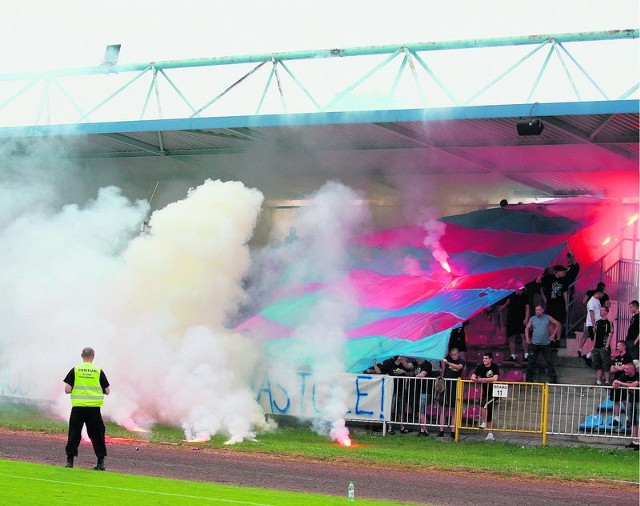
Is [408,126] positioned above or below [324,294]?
above

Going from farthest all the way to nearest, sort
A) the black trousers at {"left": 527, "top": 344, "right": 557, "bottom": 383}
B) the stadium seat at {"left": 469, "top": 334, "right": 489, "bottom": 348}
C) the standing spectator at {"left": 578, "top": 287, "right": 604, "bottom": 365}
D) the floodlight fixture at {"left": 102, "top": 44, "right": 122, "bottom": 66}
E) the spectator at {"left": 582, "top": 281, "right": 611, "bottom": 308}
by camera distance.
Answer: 1. the floodlight fixture at {"left": 102, "top": 44, "right": 122, "bottom": 66}
2. the stadium seat at {"left": 469, "top": 334, "right": 489, "bottom": 348}
3. the spectator at {"left": 582, "top": 281, "right": 611, "bottom": 308}
4. the standing spectator at {"left": 578, "top": 287, "right": 604, "bottom": 365}
5. the black trousers at {"left": 527, "top": 344, "right": 557, "bottom": 383}

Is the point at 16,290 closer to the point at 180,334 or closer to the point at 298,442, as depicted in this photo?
the point at 180,334

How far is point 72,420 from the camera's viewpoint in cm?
→ 1374

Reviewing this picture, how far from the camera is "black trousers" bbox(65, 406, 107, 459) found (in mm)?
13648

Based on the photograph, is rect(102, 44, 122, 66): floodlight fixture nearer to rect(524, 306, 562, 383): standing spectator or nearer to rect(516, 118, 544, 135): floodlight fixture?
rect(516, 118, 544, 135): floodlight fixture

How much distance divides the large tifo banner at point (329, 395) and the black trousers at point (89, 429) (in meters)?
6.42

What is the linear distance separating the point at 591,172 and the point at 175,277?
9.53 meters

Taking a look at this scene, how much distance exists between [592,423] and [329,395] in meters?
4.85

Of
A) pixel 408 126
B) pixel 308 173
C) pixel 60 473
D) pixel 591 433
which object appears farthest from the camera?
pixel 308 173

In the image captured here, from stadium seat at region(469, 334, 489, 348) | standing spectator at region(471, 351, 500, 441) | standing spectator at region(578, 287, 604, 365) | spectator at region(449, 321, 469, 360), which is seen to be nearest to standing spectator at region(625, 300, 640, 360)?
standing spectator at region(578, 287, 604, 365)

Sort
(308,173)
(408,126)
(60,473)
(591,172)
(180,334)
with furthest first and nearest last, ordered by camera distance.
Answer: (308,173)
(591,172)
(408,126)
(180,334)
(60,473)

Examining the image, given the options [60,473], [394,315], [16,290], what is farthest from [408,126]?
[60,473]

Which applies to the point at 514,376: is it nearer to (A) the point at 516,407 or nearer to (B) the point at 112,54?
(A) the point at 516,407

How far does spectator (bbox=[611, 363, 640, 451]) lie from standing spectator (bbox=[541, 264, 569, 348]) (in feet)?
12.7
